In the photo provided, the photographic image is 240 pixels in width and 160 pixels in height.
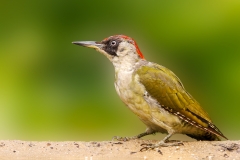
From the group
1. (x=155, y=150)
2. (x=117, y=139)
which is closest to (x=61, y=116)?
(x=117, y=139)

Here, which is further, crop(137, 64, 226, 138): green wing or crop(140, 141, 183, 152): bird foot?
crop(137, 64, 226, 138): green wing

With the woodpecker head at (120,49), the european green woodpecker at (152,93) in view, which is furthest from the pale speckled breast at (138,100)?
the woodpecker head at (120,49)

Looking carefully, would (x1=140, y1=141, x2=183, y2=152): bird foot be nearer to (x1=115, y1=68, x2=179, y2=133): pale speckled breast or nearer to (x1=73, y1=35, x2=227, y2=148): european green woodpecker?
(x1=73, y1=35, x2=227, y2=148): european green woodpecker

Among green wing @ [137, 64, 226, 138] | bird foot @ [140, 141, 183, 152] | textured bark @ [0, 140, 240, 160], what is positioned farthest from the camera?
green wing @ [137, 64, 226, 138]

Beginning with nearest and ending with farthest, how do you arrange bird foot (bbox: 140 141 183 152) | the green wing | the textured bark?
the textured bark → bird foot (bbox: 140 141 183 152) → the green wing

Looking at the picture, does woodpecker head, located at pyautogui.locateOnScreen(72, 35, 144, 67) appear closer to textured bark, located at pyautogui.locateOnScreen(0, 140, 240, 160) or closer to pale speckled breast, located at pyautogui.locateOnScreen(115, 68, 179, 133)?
pale speckled breast, located at pyautogui.locateOnScreen(115, 68, 179, 133)

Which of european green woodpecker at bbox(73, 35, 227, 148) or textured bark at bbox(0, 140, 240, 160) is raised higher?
european green woodpecker at bbox(73, 35, 227, 148)

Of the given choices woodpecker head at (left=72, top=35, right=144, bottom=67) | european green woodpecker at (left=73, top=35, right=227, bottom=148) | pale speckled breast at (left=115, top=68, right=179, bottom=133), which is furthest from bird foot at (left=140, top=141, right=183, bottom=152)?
woodpecker head at (left=72, top=35, right=144, bottom=67)

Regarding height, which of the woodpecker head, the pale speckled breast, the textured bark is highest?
the woodpecker head

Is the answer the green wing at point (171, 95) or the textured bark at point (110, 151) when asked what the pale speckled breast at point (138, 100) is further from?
the textured bark at point (110, 151)
